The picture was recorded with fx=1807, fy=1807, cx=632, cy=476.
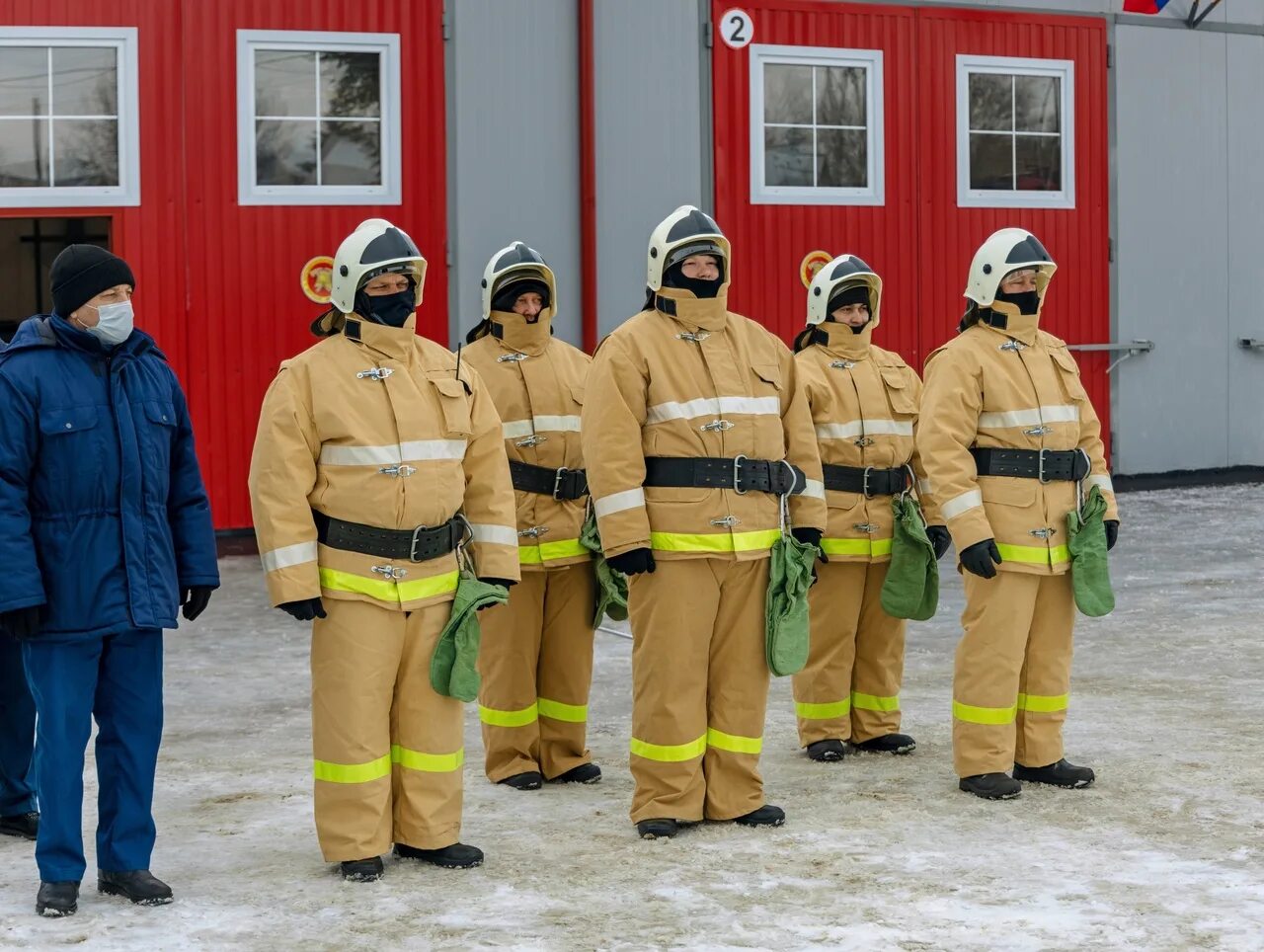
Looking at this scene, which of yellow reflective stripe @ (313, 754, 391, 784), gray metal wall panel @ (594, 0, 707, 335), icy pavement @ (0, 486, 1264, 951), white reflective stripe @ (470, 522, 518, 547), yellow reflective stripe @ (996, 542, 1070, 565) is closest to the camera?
icy pavement @ (0, 486, 1264, 951)

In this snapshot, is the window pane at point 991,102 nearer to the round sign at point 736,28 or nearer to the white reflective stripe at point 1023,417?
the round sign at point 736,28

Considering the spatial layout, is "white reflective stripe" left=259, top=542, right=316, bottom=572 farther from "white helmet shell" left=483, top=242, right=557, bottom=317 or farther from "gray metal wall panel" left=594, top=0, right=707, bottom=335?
"gray metal wall panel" left=594, top=0, right=707, bottom=335

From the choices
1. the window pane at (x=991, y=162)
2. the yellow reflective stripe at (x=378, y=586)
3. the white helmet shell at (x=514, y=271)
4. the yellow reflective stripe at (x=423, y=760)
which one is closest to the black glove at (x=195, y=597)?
the yellow reflective stripe at (x=378, y=586)

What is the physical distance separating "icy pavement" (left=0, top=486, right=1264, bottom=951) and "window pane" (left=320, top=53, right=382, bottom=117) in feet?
19.4

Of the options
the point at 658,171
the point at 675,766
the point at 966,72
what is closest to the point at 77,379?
the point at 675,766

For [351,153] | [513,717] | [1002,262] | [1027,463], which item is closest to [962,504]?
[1027,463]

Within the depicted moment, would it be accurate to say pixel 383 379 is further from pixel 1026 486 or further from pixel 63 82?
pixel 63 82

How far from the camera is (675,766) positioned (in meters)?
6.12

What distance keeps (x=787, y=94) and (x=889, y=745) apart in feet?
27.6

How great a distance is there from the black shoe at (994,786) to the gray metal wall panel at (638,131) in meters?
7.67

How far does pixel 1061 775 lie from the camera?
6703mm

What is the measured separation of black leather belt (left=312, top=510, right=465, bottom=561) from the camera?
563 cm

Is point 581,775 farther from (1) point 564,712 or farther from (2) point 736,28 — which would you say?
(2) point 736,28

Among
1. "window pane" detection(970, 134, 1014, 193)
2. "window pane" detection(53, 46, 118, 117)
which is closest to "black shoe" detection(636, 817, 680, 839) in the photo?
"window pane" detection(53, 46, 118, 117)
